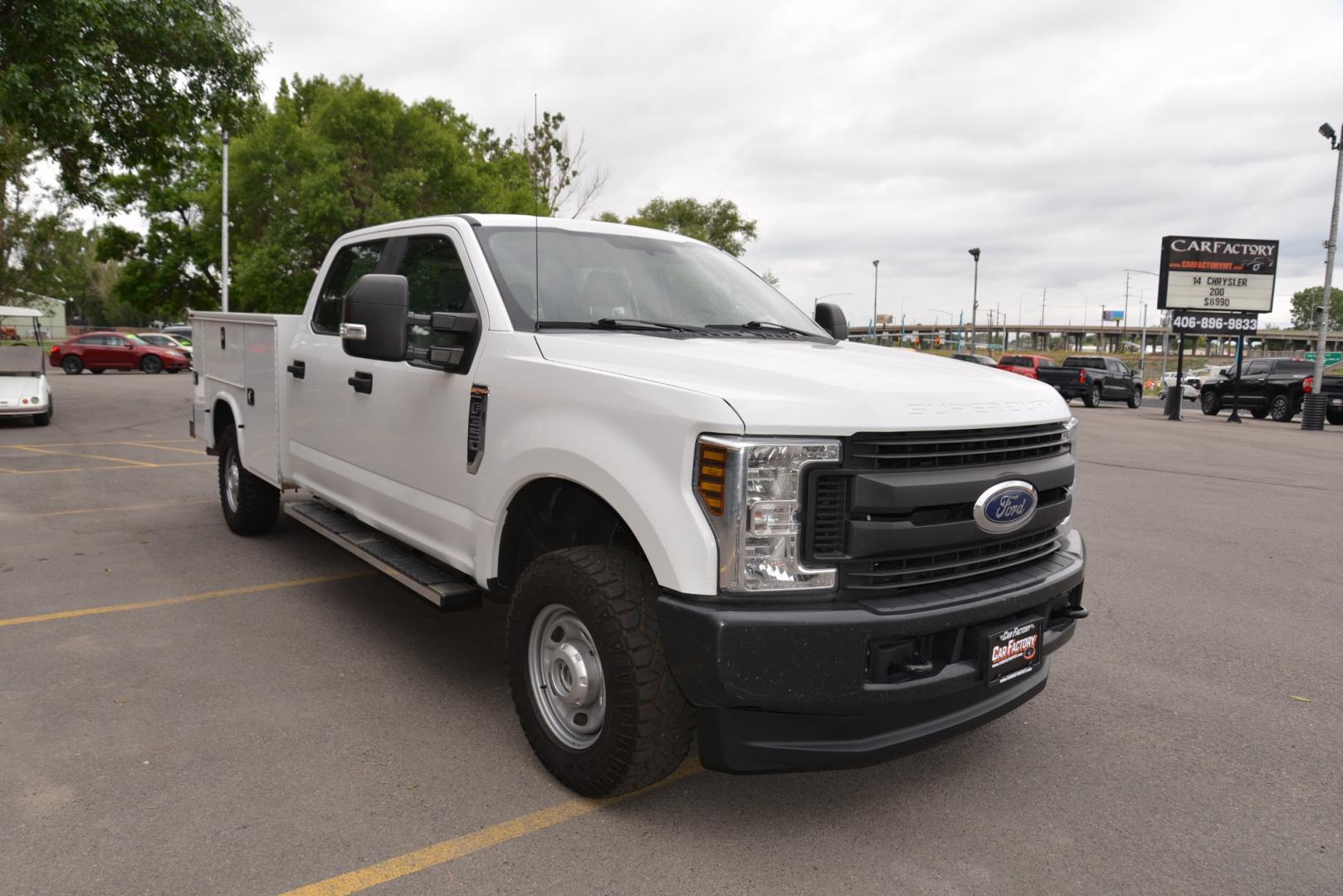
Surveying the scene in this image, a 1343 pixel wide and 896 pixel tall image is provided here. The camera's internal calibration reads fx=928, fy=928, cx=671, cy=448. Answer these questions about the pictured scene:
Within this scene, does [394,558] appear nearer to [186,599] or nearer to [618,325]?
[618,325]

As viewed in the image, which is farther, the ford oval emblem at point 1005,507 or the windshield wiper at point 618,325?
the windshield wiper at point 618,325

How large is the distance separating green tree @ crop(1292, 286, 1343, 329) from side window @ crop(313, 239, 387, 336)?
17440 cm

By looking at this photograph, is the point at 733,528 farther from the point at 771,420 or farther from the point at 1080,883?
the point at 1080,883

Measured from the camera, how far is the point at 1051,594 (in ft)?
10.2

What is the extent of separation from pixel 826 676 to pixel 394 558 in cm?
237

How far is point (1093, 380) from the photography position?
1336 inches

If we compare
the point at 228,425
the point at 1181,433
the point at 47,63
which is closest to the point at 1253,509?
the point at 228,425

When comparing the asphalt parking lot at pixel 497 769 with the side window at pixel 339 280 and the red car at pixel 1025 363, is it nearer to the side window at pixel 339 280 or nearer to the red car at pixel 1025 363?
the side window at pixel 339 280

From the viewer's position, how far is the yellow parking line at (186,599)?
4.92m

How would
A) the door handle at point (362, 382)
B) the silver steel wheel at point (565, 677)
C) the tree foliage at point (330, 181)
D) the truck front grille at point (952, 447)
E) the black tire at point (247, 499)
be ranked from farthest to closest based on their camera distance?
the tree foliage at point (330, 181) < the black tire at point (247, 499) < the door handle at point (362, 382) < the silver steel wheel at point (565, 677) < the truck front grille at point (952, 447)

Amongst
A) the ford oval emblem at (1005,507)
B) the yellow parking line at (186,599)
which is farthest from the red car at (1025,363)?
the ford oval emblem at (1005,507)

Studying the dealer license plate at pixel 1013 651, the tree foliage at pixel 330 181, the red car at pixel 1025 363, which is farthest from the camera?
the red car at pixel 1025 363

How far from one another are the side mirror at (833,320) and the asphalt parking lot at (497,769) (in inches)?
79.3

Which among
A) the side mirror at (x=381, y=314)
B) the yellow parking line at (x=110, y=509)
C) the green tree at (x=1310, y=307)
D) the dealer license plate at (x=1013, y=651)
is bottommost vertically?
the yellow parking line at (x=110, y=509)
